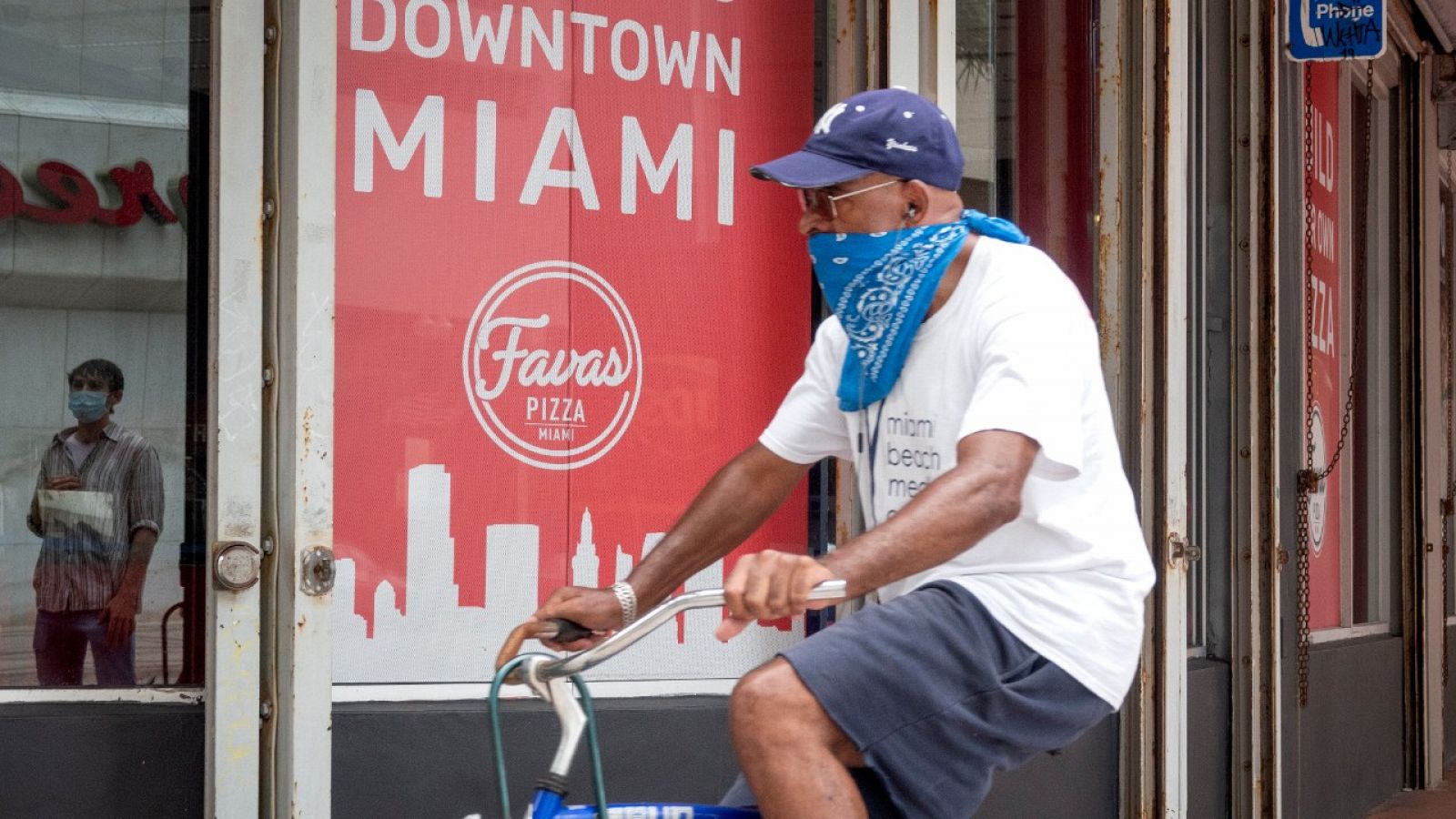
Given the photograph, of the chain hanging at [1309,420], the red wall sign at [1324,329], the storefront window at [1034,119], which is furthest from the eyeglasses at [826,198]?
the red wall sign at [1324,329]

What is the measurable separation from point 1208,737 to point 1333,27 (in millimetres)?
2721

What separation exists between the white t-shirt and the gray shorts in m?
0.04

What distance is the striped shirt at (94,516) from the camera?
14.1 feet

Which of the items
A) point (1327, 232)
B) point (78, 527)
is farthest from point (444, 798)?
point (1327, 232)

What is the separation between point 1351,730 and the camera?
7398 millimetres

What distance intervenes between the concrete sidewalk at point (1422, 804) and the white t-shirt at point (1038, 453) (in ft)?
19.4

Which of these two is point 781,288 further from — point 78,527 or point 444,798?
point 78,527

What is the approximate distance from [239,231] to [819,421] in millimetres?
1720

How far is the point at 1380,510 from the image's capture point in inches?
336

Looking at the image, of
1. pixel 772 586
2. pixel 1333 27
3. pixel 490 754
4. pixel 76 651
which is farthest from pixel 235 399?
pixel 1333 27

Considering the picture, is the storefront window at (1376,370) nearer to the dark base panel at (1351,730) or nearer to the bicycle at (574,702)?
the dark base panel at (1351,730)

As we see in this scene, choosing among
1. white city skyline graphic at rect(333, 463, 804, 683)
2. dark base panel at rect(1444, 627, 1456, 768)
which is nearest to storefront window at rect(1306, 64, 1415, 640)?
dark base panel at rect(1444, 627, 1456, 768)

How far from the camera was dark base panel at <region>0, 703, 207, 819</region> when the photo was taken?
4.12 metres

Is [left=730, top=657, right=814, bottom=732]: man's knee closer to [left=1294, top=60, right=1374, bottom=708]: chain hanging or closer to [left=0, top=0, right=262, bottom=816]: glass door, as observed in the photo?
[left=0, top=0, right=262, bottom=816]: glass door
